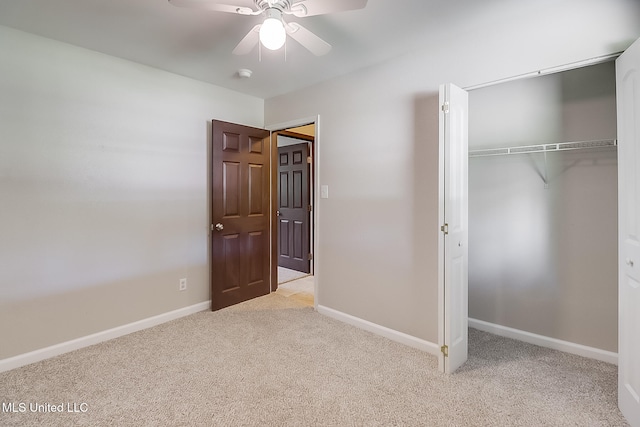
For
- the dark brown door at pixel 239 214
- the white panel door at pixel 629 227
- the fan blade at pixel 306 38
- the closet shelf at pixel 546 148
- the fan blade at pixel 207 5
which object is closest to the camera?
the fan blade at pixel 207 5

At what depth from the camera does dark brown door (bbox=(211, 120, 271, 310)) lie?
10.8ft

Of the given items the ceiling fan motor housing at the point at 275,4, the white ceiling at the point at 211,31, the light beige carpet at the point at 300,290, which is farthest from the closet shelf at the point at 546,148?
the light beige carpet at the point at 300,290

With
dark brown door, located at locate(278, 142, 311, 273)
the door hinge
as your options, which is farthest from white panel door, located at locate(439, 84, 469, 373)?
dark brown door, located at locate(278, 142, 311, 273)

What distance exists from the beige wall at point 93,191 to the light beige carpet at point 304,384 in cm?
37

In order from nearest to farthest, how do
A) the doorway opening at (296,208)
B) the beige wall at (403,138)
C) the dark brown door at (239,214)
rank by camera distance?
the beige wall at (403,138) < the dark brown door at (239,214) < the doorway opening at (296,208)

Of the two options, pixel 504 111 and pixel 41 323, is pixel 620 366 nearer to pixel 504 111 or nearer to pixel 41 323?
pixel 504 111

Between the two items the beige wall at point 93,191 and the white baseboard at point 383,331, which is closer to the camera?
the beige wall at point 93,191

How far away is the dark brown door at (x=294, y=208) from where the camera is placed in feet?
A: 16.0

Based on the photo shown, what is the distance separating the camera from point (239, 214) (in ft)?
11.5

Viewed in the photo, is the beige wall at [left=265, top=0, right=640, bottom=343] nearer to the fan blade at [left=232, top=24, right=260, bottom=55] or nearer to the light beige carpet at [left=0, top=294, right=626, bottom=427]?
the light beige carpet at [left=0, top=294, right=626, bottom=427]

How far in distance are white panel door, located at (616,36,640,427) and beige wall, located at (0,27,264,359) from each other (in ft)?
10.7

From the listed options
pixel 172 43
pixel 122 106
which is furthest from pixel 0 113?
pixel 172 43

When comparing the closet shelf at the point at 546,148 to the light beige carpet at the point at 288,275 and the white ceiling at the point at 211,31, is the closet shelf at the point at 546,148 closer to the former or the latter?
the white ceiling at the point at 211,31

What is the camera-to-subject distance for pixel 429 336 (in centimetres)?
247
